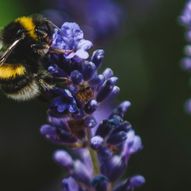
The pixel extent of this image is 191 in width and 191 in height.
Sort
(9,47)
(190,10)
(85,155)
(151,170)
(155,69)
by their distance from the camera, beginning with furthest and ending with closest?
(155,69) → (151,170) → (190,10) → (85,155) → (9,47)

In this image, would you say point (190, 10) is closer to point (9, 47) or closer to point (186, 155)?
point (9, 47)

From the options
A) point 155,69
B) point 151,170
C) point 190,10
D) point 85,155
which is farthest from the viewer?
point 155,69

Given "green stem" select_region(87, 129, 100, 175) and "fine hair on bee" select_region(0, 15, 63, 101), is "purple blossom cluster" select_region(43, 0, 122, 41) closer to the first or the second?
"fine hair on bee" select_region(0, 15, 63, 101)

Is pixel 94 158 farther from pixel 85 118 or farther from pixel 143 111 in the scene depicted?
pixel 143 111

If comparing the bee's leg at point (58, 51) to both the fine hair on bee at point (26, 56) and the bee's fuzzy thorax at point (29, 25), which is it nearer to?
the fine hair on bee at point (26, 56)

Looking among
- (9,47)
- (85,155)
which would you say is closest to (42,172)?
(85,155)

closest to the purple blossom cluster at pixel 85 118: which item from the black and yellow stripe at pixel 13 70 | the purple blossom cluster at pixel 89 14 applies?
the black and yellow stripe at pixel 13 70

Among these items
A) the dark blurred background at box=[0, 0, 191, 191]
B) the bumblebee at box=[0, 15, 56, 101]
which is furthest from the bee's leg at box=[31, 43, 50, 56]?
the dark blurred background at box=[0, 0, 191, 191]
